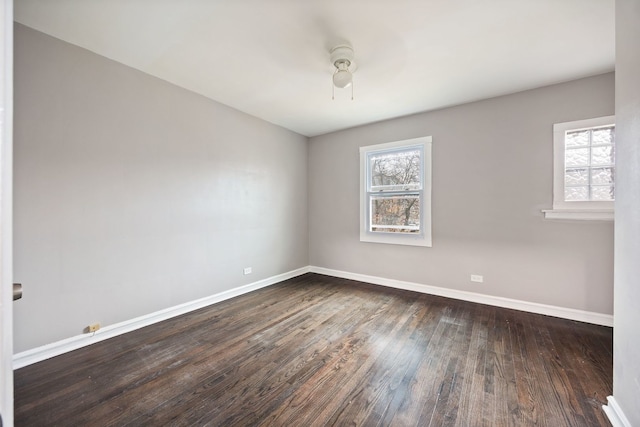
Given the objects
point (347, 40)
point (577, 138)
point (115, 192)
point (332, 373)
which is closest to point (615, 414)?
point (332, 373)

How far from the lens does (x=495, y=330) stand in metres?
2.56

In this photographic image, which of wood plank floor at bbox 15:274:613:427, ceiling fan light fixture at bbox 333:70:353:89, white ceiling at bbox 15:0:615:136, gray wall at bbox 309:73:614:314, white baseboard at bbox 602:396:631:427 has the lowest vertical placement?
wood plank floor at bbox 15:274:613:427

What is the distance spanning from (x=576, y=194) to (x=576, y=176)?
196 millimetres

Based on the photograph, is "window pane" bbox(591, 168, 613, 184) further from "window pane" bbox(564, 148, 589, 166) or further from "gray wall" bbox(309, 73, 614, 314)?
"gray wall" bbox(309, 73, 614, 314)

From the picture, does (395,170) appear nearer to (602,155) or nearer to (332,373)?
(602,155)

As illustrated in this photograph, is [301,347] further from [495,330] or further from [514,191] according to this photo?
[514,191]

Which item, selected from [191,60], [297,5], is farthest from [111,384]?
[297,5]

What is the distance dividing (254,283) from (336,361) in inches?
82.6

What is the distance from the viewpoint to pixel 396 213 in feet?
13.1

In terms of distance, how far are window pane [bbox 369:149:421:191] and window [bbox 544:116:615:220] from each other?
1.53m

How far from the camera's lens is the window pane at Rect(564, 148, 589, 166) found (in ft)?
8.87

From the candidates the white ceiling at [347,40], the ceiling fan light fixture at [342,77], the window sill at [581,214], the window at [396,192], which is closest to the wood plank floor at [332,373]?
the window sill at [581,214]

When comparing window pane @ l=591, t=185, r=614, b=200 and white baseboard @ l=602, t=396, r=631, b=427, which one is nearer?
white baseboard @ l=602, t=396, r=631, b=427

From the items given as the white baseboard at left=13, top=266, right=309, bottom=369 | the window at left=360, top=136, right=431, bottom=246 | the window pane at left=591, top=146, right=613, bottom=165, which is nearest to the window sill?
the window pane at left=591, top=146, right=613, bottom=165
